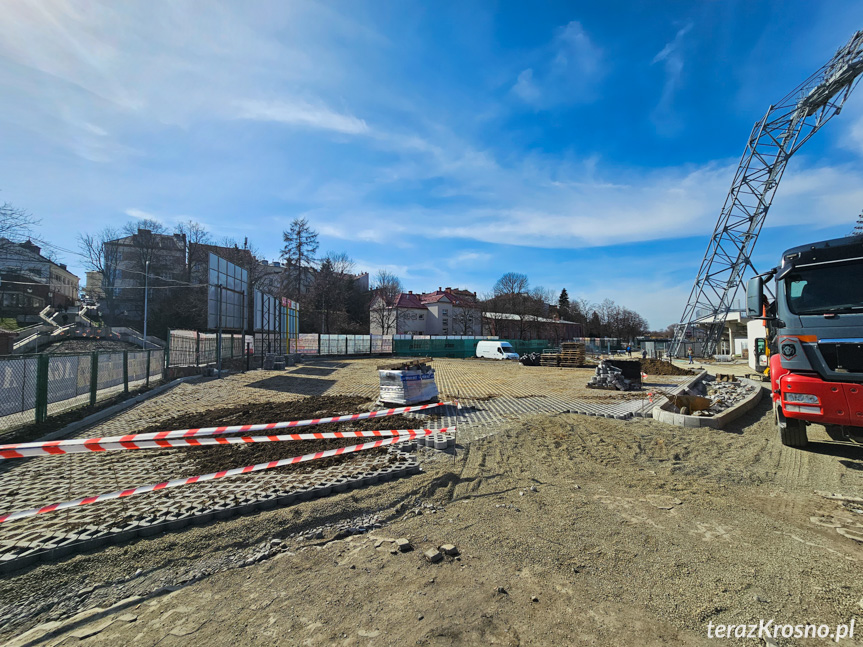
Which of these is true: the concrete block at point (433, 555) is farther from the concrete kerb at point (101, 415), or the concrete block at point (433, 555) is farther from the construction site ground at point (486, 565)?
the concrete kerb at point (101, 415)

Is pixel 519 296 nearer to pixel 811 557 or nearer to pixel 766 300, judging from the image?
pixel 766 300

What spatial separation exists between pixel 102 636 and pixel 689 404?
1265cm

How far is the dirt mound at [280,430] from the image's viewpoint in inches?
236

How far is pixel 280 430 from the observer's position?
8.12m

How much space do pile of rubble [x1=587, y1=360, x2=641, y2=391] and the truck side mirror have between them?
9867 millimetres

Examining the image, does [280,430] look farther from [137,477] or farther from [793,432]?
[793,432]

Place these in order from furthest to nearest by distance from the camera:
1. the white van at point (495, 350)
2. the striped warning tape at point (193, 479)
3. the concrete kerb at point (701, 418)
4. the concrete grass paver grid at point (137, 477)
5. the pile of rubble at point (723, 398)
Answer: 1. the white van at point (495, 350)
2. the pile of rubble at point (723, 398)
3. the concrete kerb at point (701, 418)
4. the concrete grass paver grid at point (137, 477)
5. the striped warning tape at point (193, 479)

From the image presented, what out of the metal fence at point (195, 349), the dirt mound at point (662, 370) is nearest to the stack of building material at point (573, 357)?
the dirt mound at point (662, 370)

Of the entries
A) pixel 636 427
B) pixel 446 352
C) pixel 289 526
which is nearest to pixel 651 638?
pixel 289 526

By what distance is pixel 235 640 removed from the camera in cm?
248

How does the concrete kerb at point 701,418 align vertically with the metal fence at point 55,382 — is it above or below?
below

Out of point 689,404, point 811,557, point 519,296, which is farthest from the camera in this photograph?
point 519,296

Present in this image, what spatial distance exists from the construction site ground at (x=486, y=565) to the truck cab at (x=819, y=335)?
93 centimetres

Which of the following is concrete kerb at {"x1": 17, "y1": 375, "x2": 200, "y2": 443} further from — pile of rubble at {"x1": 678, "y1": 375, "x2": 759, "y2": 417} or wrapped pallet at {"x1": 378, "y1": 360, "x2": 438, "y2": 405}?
pile of rubble at {"x1": 678, "y1": 375, "x2": 759, "y2": 417}
